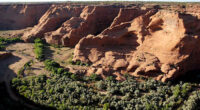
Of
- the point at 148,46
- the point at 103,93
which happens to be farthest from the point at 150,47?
the point at 103,93

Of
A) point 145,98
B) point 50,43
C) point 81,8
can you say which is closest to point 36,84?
point 145,98

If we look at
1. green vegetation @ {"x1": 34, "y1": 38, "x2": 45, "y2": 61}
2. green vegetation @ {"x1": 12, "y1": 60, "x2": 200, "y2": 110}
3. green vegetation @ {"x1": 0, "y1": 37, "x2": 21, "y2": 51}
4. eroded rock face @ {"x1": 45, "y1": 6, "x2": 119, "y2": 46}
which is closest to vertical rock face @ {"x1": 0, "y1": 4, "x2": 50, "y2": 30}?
green vegetation @ {"x1": 0, "y1": 37, "x2": 21, "y2": 51}

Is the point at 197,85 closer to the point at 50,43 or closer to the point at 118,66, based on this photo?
the point at 118,66

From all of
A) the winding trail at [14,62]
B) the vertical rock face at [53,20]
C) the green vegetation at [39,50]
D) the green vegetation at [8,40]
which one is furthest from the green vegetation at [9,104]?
the vertical rock face at [53,20]

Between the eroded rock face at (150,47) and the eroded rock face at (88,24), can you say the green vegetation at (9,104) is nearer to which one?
the eroded rock face at (150,47)

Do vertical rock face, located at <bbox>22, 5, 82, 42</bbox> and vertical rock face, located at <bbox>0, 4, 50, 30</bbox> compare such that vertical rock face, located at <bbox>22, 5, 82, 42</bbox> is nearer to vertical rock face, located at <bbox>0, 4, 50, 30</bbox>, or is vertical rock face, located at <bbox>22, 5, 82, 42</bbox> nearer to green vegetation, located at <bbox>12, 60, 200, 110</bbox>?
vertical rock face, located at <bbox>0, 4, 50, 30</bbox>

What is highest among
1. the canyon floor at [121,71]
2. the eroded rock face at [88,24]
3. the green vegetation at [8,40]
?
the eroded rock face at [88,24]

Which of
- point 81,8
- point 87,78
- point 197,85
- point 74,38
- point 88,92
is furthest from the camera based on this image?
point 81,8
